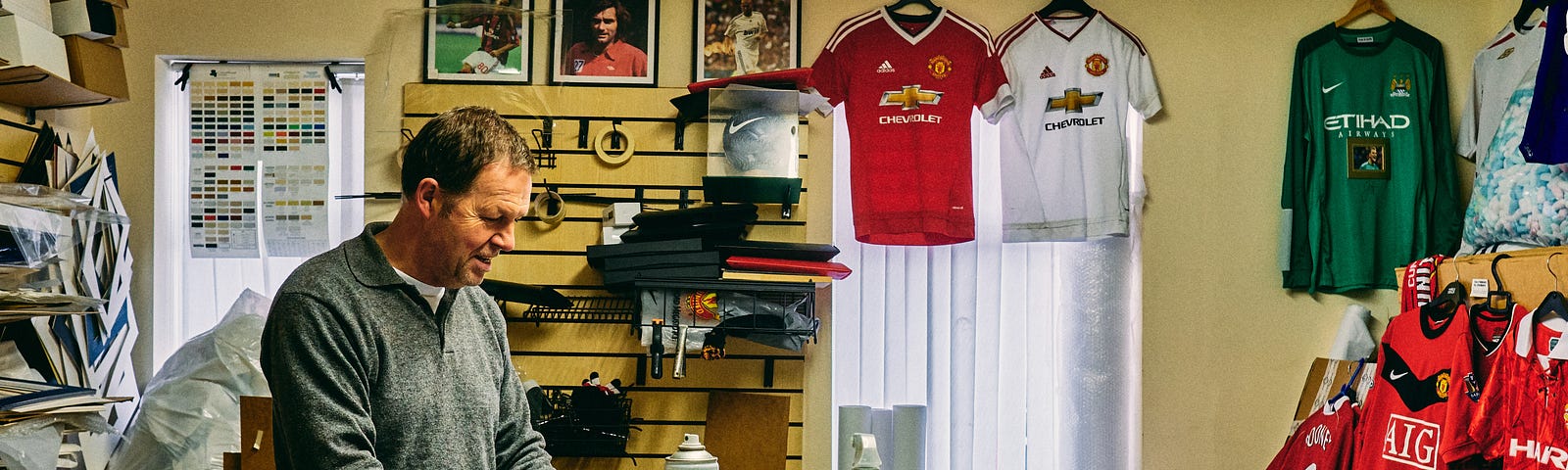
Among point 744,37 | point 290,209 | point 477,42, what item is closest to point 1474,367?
point 744,37

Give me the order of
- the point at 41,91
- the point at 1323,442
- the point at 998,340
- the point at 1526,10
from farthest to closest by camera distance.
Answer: the point at 998,340 < the point at 1323,442 < the point at 1526,10 < the point at 41,91

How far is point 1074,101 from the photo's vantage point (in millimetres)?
3932

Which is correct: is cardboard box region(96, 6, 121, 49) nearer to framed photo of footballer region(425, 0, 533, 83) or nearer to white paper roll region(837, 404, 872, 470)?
framed photo of footballer region(425, 0, 533, 83)

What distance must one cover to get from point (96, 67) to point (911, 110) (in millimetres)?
2417

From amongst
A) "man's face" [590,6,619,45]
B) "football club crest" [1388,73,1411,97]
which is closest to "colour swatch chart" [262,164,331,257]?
"man's face" [590,6,619,45]

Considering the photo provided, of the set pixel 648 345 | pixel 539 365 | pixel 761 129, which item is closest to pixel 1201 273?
pixel 761 129

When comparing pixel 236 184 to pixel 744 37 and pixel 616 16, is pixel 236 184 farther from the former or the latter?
pixel 744 37

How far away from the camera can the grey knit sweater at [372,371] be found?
5.61ft

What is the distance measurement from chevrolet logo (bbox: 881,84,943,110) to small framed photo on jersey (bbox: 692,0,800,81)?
1.03 ft


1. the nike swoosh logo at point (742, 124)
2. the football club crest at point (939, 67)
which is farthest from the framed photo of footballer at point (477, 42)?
the football club crest at point (939, 67)

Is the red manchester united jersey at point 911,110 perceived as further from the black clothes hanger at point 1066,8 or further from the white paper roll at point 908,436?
the white paper roll at point 908,436

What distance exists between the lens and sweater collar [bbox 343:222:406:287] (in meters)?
1.85

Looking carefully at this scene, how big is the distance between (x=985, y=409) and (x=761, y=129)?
1239 millimetres

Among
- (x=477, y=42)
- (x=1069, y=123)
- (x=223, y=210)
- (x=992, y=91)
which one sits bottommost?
(x=223, y=210)
